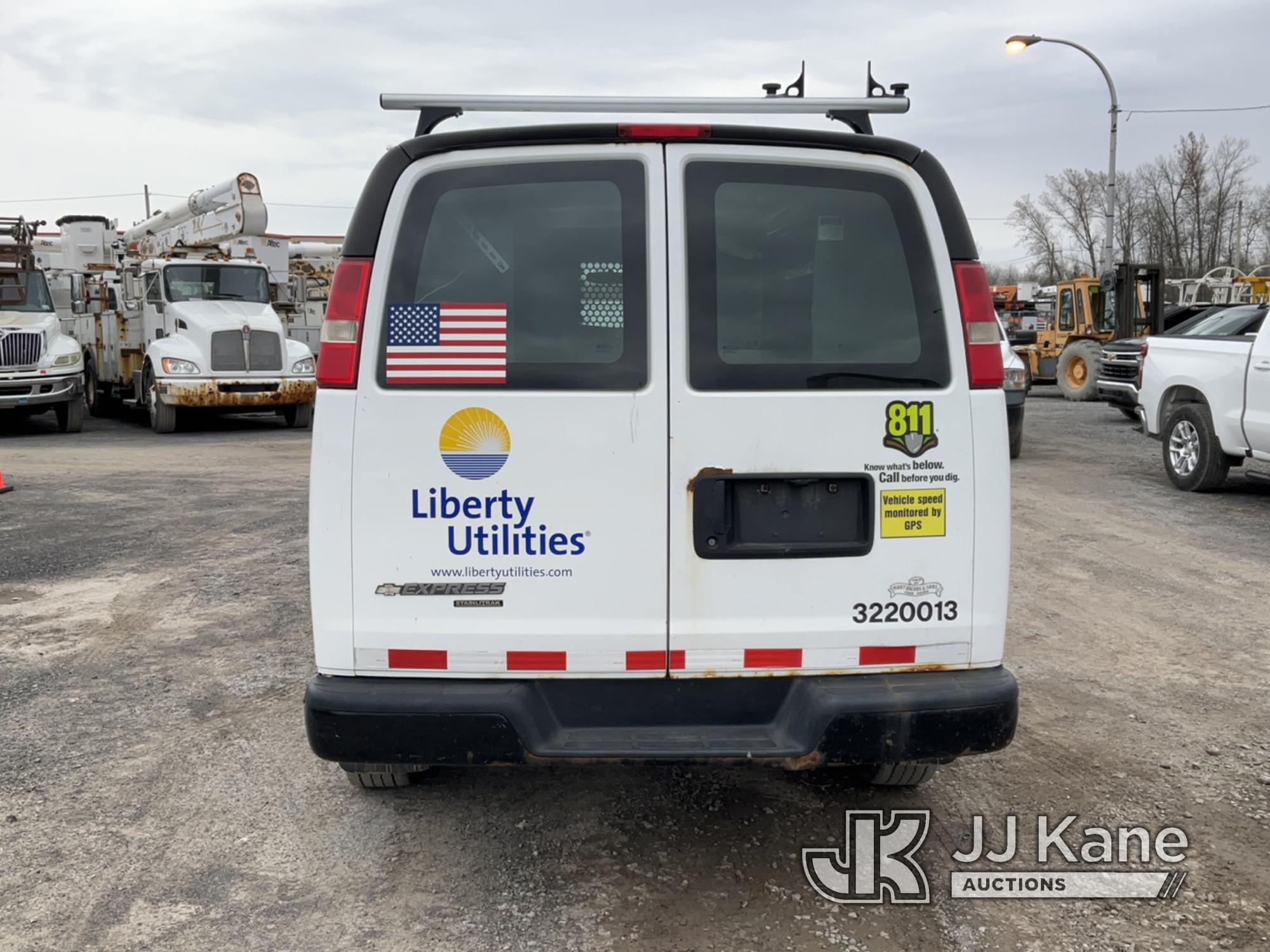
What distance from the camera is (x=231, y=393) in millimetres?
17125

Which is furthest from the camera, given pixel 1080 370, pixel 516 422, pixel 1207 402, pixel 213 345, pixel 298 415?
pixel 1080 370

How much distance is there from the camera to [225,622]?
20.3ft

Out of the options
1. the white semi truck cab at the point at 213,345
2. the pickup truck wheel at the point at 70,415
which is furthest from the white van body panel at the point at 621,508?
the pickup truck wheel at the point at 70,415

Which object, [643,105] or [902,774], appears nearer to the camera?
[643,105]

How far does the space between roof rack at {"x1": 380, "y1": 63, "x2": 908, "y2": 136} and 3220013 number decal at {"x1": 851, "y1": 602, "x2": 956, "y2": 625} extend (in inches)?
56.0

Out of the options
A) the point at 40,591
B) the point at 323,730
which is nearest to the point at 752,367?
the point at 323,730

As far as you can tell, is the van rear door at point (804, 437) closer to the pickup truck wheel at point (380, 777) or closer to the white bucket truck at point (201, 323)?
the pickup truck wheel at point (380, 777)

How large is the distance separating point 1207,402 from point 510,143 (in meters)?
9.18

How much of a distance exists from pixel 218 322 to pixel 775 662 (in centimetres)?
1582

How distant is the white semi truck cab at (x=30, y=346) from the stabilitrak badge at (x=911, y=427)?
16.1 metres

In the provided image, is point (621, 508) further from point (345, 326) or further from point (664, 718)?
point (345, 326)

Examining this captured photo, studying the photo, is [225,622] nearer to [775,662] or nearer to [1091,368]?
[775,662]

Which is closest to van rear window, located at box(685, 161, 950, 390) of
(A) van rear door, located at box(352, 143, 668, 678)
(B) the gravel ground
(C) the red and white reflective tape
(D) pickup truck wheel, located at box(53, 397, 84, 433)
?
(A) van rear door, located at box(352, 143, 668, 678)

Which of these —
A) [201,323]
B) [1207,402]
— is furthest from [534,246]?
[201,323]
